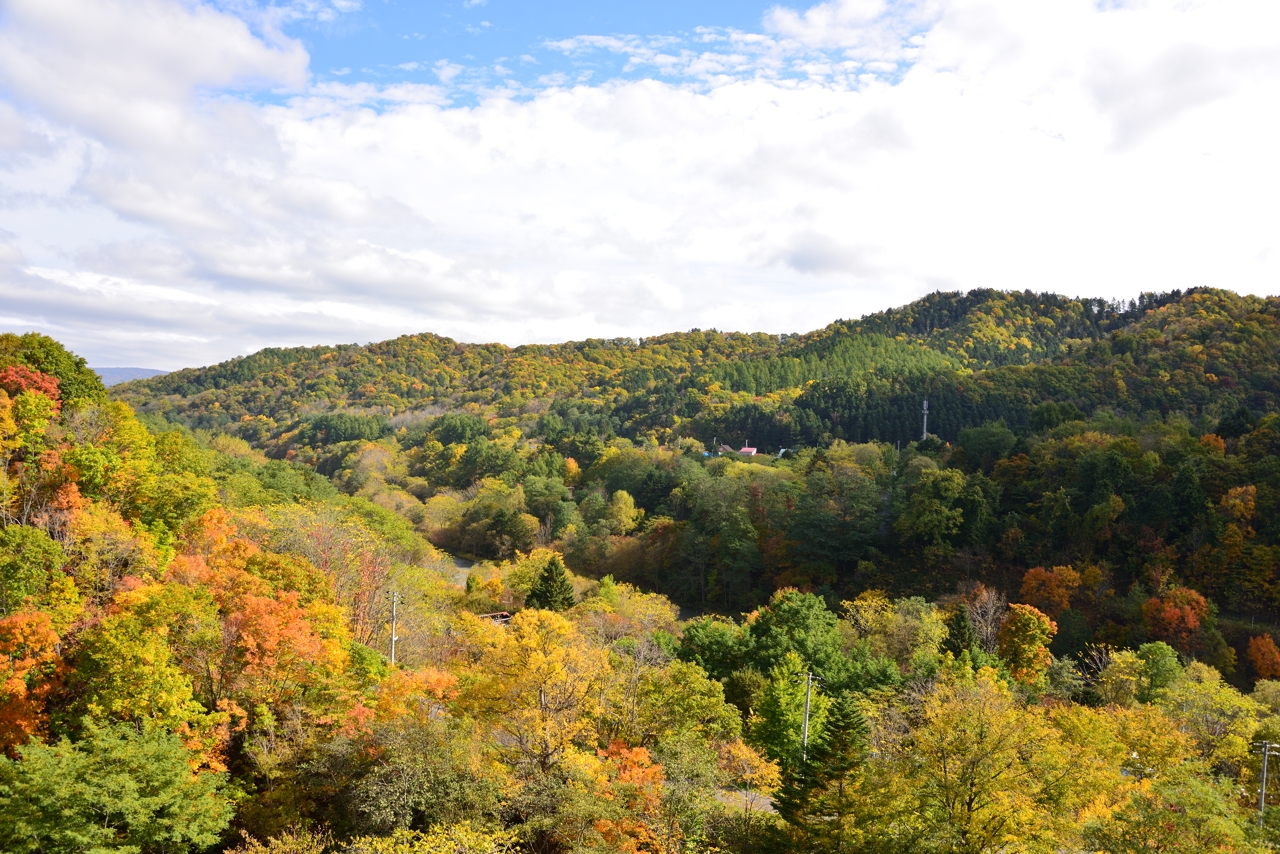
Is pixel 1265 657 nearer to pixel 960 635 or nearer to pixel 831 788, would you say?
pixel 960 635

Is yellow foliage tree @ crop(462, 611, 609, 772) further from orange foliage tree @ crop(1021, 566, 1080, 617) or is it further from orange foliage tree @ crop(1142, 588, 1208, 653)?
orange foliage tree @ crop(1142, 588, 1208, 653)

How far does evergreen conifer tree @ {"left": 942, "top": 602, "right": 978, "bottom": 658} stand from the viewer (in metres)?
32.7

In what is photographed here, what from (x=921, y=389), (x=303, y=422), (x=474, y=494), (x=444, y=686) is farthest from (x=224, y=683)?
(x=303, y=422)

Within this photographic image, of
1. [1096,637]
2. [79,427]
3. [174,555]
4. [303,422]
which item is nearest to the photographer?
[174,555]

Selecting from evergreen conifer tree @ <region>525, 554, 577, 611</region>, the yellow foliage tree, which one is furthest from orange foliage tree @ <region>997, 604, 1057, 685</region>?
the yellow foliage tree

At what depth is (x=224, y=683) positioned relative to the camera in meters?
21.5

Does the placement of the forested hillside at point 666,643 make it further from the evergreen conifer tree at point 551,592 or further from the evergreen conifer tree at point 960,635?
the evergreen conifer tree at point 960,635

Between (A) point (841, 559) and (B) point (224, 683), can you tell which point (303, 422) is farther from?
(B) point (224, 683)

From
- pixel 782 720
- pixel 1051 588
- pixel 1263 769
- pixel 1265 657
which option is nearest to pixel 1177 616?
pixel 1265 657

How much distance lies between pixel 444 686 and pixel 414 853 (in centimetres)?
742

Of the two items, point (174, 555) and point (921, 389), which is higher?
point (921, 389)

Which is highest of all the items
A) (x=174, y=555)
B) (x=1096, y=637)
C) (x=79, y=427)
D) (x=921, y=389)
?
(x=921, y=389)

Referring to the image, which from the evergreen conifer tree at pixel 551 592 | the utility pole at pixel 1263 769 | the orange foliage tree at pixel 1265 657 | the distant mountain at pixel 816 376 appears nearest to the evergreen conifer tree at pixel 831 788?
the utility pole at pixel 1263 769

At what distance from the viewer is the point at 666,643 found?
1355 inches
